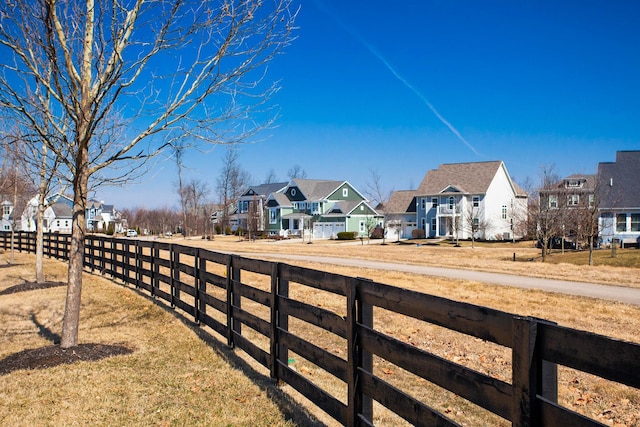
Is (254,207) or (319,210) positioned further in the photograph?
(319,210)

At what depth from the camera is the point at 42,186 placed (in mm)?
14195

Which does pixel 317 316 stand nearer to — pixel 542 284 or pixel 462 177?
pixel 542 284

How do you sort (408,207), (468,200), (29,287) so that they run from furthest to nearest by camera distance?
(408,207) → (468,200) → (29,287)

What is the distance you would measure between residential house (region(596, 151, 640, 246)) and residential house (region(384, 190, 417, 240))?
68.5 feet

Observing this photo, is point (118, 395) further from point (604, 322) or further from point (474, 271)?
point (474, 271)

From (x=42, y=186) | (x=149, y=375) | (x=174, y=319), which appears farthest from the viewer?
(x=42, y=186)

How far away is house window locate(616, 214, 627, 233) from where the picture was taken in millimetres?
40562

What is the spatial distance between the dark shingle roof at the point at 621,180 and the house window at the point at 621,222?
3.40 ft

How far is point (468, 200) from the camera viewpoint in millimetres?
53781

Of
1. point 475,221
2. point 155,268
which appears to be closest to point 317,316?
point 155,268

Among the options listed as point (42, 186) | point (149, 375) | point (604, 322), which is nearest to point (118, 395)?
point (149, 375)

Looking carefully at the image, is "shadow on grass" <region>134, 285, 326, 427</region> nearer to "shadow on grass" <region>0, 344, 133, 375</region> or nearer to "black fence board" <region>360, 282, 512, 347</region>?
"shadow on grass" <region>0, 344, 133, 375</region>

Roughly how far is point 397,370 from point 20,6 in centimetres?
711

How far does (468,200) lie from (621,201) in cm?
1588
